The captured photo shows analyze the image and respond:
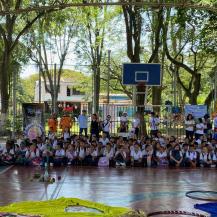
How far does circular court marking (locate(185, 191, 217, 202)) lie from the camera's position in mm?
9156

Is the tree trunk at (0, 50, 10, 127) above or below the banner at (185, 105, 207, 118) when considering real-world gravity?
above

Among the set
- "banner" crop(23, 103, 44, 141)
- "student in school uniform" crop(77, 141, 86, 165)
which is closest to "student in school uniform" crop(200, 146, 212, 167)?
"student in school uniform" crop(77, 141, 86, 165)

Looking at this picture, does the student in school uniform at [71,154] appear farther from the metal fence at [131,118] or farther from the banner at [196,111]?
the banner at [196,111]

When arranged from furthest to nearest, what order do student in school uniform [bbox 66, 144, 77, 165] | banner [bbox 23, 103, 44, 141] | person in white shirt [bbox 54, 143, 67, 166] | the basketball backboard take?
the basketball backboard < banner [bbox 23, 103, 44, 141] < student in school uniform [bbox 66, 144, 77, 165] < person in white shirt [bbox 54, 143, 67, 166]

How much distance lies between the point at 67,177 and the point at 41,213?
19.2 feet

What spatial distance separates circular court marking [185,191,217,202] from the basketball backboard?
9.98 meters

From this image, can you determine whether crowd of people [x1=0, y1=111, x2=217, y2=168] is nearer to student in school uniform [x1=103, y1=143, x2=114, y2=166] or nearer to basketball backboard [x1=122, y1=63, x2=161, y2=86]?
student in school uniform [x1=103, y1=143, x2=114, y2=166]

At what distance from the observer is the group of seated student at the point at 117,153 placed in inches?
607

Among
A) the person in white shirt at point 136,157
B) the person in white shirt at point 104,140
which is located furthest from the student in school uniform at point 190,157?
the person in white shirt at point 104,140

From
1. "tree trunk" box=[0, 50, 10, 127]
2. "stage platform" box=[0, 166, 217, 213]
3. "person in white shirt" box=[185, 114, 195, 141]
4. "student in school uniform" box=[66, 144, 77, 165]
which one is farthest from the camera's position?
"tree trunk" box=[0, 50, 10, 127]

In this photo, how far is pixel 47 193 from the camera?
32.2 feet

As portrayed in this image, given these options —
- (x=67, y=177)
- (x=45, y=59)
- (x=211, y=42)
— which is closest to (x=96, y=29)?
(x=45, y=59)

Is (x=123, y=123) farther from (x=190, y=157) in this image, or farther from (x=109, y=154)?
(x=190, y=157)

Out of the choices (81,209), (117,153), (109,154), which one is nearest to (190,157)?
(117,153)
